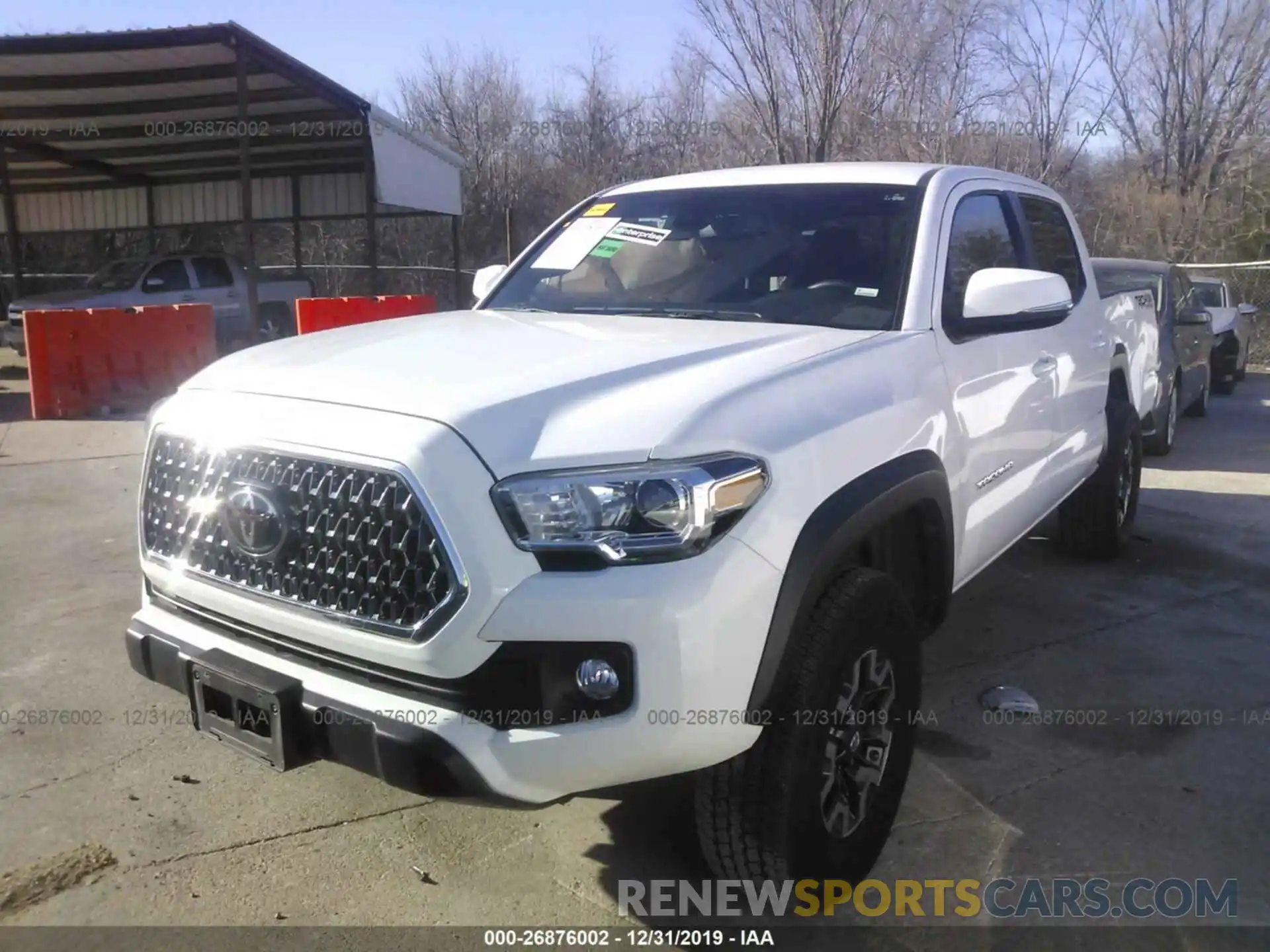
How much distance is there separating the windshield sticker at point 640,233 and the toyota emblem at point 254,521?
6.12ft

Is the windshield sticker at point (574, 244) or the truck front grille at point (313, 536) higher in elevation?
the windshield sticker at point (574, 244)

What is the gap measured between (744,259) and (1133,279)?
6.45 meters

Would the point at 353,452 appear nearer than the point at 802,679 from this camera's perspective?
Yes

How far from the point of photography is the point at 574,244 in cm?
405

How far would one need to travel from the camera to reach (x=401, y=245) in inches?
1136

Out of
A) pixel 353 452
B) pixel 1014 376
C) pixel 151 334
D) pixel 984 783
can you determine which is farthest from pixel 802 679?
pixel 151 334

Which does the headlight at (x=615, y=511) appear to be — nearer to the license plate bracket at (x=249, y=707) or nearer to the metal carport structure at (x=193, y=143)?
the license plate bracket at (x=249, y=707)

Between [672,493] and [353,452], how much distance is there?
2.22 ft

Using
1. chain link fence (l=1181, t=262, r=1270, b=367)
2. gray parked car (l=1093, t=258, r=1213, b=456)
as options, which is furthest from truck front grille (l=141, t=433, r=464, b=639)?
chain link fence (l=1181, t=262, r=1270, b=367)

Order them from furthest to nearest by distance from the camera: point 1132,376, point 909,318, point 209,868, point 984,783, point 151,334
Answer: point 151,334 < point 1132,376 < point 984,783 < point 909,318 < point 209,868

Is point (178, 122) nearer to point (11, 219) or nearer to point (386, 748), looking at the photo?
point (11, 219)

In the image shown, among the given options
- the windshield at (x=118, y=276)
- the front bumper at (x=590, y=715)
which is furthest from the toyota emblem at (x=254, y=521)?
the windshield at (x=118, y=276)

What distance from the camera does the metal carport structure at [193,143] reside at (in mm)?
12852

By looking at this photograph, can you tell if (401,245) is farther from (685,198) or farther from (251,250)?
(685,198)
